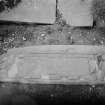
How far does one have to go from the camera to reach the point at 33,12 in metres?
2.65

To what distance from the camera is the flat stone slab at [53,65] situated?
1974 millimetres

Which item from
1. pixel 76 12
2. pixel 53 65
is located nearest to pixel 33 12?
pixel 76 12

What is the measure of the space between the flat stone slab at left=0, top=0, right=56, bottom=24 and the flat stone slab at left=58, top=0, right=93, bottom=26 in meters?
0.13

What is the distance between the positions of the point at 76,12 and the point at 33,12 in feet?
1.81

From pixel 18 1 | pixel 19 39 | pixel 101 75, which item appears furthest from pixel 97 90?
pixel 18 1

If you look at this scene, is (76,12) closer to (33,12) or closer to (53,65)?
(33,12)

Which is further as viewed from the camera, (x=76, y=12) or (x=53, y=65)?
(x=76, y=12)

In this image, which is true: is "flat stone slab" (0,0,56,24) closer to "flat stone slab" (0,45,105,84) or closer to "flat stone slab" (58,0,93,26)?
"flat stone slab" (58,0,93,26)

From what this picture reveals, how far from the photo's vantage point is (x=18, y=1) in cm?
268

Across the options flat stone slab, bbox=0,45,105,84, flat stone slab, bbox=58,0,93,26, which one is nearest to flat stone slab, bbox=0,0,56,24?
flat stone slab, bbox=58,0,93,26

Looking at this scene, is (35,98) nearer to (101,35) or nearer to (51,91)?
(51,91)

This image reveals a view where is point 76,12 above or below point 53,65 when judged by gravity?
above

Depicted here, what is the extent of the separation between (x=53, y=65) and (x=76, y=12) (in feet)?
3.06

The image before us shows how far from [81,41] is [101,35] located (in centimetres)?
28
